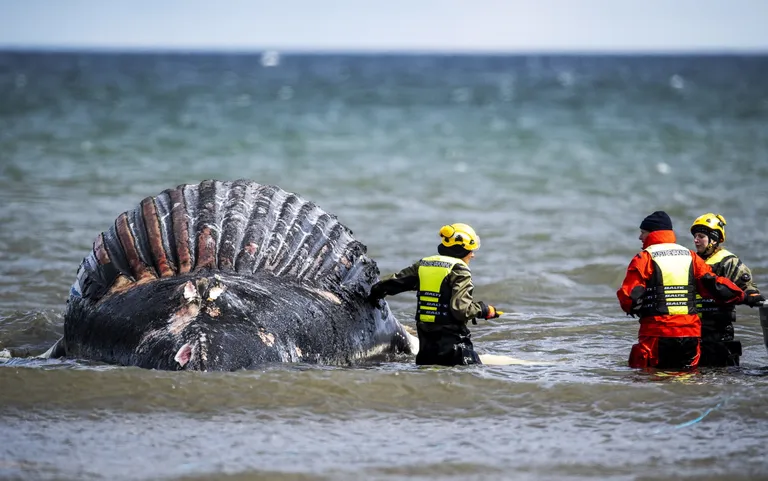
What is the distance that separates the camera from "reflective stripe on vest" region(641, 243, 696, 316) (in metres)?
7.83

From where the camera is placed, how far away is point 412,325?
32.3ft

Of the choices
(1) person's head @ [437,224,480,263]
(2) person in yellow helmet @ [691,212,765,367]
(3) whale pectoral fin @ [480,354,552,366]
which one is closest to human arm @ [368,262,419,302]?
(1) person's head @ [437,224,480,263]

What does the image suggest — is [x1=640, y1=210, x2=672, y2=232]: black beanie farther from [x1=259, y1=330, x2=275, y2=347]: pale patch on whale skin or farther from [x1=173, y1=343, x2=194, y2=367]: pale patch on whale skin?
[x1=173, y1=343, x2=194, y2=367]: pale patch on whale skin

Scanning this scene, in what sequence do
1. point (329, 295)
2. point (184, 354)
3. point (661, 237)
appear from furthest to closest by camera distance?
point (661, 237) < point (329, 295) < point (184, 354)

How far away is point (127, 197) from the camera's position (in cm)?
1853

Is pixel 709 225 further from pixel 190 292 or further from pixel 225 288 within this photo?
pixel 190 292

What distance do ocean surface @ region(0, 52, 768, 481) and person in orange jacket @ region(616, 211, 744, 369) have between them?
1.13 feet

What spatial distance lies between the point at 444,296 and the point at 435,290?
8cm

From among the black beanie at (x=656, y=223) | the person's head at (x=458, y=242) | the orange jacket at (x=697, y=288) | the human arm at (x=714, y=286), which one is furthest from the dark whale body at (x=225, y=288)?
the human arm at (x=714, y=286)

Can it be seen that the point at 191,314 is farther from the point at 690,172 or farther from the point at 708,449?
the point at 690,172

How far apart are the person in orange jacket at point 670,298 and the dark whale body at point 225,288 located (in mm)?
1806

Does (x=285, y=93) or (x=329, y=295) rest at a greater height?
(x=285, y=93)

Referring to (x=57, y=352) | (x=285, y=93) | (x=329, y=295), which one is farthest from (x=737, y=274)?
(x=285, y=93)

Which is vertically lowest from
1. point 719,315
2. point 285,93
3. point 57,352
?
point 57,352
